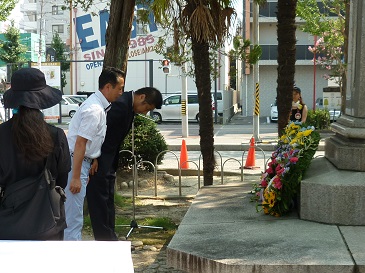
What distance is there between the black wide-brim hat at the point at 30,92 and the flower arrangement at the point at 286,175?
3.12 meters

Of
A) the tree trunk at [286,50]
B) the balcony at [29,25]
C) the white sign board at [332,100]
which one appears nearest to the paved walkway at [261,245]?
the tree trunk at [286,50]

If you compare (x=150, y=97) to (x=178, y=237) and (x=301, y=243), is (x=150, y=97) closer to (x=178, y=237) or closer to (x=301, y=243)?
(x=178, y=237)

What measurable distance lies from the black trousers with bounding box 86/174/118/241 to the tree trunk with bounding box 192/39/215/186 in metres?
4.03

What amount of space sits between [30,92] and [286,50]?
697 cm

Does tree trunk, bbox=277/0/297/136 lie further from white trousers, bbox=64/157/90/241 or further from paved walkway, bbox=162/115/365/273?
white trousers, bbox=64/157/90/241

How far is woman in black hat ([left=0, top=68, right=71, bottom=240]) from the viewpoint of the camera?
4.29 metres

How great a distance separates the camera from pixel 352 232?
6.22m

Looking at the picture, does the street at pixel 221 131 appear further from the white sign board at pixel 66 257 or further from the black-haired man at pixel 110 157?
the white sign board at pixel 66 257

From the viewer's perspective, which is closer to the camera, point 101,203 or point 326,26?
point 101,203

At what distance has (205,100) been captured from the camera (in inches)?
444

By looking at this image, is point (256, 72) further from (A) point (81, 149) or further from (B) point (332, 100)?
(A) point (81, 149)

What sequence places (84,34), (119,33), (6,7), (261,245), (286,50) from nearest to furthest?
(261,245)
(286,50)
(119,33)
(6,7)
(84,34)

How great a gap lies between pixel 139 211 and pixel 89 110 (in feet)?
15.3

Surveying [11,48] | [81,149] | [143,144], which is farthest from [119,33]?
[11,48]
